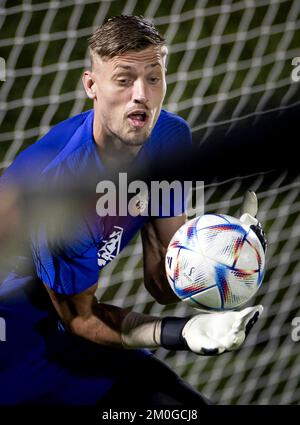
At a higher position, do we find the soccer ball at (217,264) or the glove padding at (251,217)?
the glove padding at (251,217)

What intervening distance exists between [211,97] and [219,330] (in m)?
0.94

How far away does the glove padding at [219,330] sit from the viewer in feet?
6.24

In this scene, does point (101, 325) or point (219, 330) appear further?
point (101, 325)

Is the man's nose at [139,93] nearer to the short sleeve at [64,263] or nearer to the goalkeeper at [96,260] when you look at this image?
the goalkeeper at [96,260]

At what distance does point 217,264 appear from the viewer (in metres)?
2.00

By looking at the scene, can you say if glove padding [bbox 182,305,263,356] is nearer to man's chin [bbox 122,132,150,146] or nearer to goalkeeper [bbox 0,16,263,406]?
goalkeeper [bbox 0,16,263,406]

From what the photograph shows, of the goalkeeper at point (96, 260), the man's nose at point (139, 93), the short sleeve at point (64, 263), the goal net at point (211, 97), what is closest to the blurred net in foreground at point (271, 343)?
the goal net at point (211, 97)

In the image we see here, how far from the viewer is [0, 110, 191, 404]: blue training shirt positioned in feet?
7.31

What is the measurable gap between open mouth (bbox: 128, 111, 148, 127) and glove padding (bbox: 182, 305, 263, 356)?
0.46m

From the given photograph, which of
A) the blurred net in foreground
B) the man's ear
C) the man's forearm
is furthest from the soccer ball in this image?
the blurred net in foreground

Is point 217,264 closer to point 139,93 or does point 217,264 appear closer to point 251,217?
Answer: point 251,217

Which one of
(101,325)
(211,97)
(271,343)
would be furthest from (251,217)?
(271,343)
